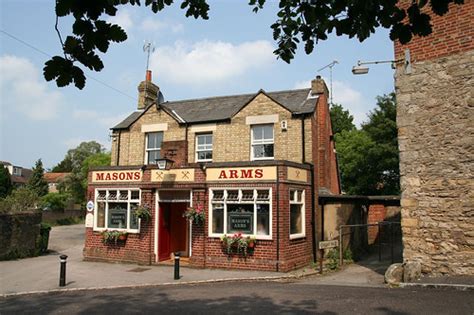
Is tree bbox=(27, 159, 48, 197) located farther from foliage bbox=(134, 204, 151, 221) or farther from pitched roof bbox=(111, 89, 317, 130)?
foliage bbox=(134, 204, 151, 221)

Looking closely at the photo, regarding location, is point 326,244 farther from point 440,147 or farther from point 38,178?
point 38,178

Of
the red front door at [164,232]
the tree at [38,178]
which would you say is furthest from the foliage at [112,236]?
the tree at [38,178]

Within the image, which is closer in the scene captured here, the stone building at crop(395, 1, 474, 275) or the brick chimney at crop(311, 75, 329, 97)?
the stone building at crop(395, 1, 474, 275)

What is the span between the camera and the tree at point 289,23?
2.95 m

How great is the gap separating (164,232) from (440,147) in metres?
10.5

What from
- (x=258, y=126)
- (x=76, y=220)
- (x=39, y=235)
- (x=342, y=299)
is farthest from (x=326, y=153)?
(x=76, y=220)

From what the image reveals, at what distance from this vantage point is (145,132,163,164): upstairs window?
19109mm

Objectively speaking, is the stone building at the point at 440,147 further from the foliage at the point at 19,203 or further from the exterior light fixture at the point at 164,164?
the foliage at the point at 19,203

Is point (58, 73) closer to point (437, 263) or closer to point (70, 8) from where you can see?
point (70, 8)

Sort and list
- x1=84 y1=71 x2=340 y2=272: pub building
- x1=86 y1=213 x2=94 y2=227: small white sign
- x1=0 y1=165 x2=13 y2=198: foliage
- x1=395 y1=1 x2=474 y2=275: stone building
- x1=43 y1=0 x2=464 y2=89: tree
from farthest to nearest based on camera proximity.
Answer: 1. x1=0 y1=165 x2=13 y2=198: foliage
2. x1=86 y1=213 x2=94 y2=227: small white sign
3. x1=84 y1=71 x2=340 y2=272: pub building
4. x1=395 y1=1 x2=474 y2=275: stone building
5. x1=43 y1=0 x2=464 y2=89: tree

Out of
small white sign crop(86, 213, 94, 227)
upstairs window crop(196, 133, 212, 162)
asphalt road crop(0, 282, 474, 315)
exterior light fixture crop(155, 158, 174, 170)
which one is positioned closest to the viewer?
asphalt road crop(0, 282, 474, 315)

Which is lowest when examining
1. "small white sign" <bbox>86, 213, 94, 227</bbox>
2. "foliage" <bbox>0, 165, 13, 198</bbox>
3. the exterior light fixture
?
"small white sign" <bbox>86, 213, 94, 227</bbox>

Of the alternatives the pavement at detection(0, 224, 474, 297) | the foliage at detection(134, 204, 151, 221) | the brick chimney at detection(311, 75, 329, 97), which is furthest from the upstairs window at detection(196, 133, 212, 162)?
the pavement at detection(0, 224, 474, 297)

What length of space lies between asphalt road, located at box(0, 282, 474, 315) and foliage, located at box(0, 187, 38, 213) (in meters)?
9.57
